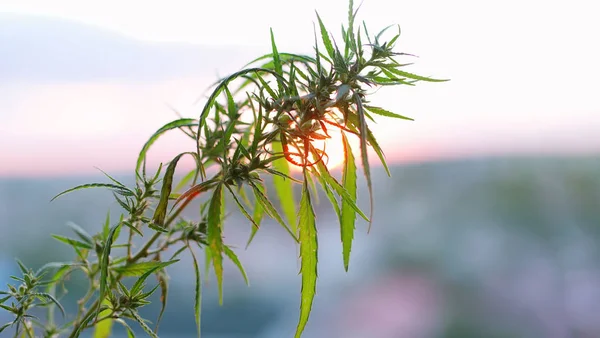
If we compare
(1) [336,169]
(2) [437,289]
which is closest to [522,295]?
(2) [437,289]

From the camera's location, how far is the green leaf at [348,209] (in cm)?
35

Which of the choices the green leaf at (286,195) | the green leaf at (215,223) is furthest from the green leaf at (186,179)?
the green leaf at (215,223)

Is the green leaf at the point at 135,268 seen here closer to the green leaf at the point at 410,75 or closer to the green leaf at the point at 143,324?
the green leaf at the point at 143,324

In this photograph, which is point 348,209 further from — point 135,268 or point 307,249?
point 135,268

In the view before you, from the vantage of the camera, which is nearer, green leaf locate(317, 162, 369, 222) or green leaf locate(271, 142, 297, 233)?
green leaf locate(317, 162, 369, 222)

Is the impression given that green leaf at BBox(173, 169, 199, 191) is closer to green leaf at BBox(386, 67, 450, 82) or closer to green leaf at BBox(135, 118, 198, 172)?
green leaf at BBox(135, 118, 198, 172)

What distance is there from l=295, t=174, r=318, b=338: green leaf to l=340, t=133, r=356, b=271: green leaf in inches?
0.9

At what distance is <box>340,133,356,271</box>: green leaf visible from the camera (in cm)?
35

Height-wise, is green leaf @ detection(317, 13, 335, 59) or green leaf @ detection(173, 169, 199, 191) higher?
green leaf @ detection(317, 13, 335, 59)

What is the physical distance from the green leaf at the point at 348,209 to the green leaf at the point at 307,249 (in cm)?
2

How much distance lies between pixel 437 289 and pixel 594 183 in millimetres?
819

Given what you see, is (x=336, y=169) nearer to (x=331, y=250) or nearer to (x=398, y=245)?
(x=331, y=250)

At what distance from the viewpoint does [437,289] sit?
2297mm

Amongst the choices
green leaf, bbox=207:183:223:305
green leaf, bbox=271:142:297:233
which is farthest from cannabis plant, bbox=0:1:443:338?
green leaf, bbox=271:142:297:233
